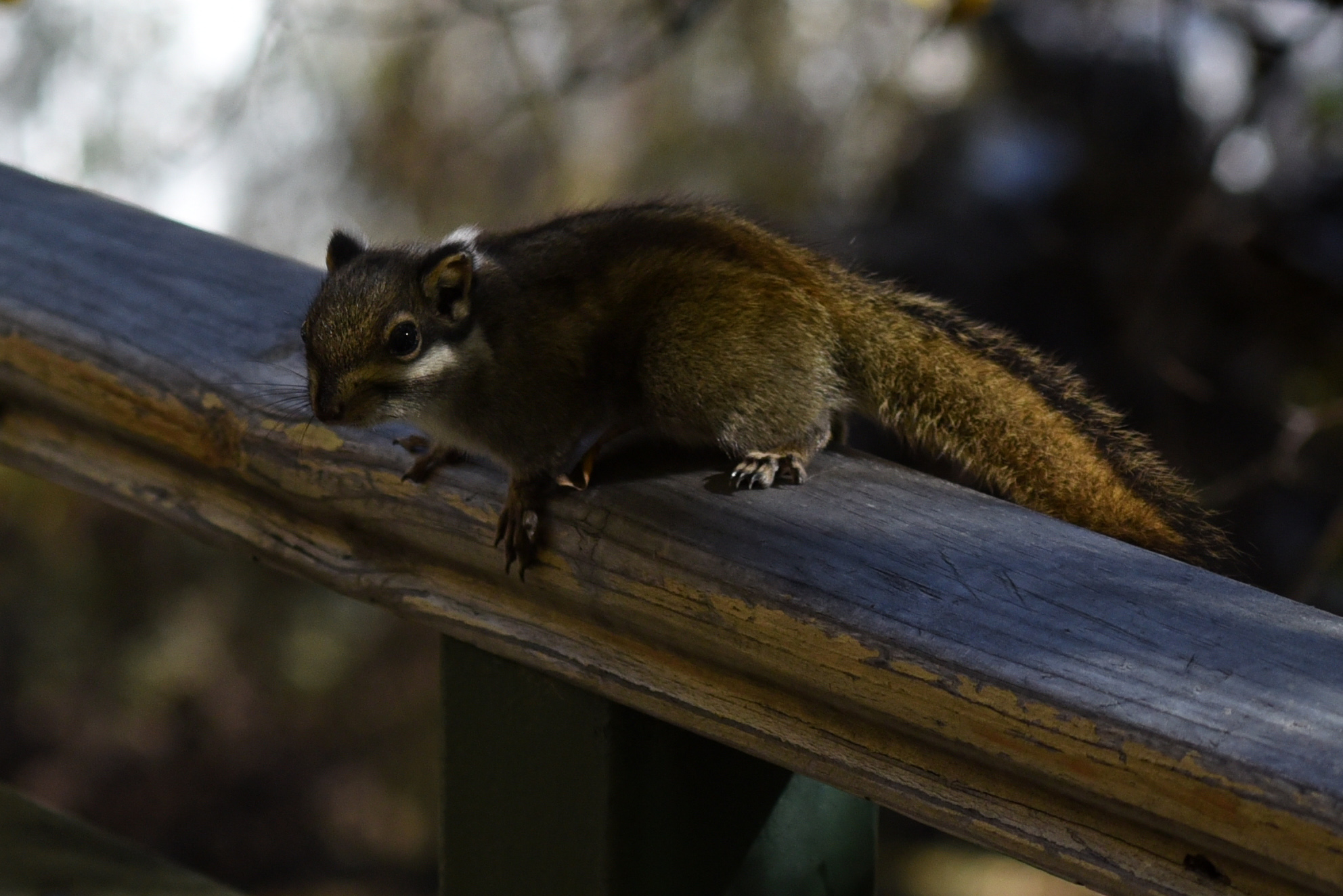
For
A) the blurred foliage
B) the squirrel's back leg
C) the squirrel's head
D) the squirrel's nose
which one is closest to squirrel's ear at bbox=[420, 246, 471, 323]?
the squirrel's head

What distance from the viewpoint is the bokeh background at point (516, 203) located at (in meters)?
5.03

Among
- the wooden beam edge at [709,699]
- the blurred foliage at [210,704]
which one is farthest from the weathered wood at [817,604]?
the blurred foliage at [210,704]

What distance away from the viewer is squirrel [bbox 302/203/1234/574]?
1.70m

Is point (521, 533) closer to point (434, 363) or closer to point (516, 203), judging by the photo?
point (434, 363)

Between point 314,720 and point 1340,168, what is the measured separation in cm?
482

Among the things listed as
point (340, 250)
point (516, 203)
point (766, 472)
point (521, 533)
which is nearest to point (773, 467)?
point (766, 472)

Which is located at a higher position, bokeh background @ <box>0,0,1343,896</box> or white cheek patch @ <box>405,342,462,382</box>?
white cheek patch @ <box>405,342,462,382</box>

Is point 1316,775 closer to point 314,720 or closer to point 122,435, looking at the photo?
point 122,435

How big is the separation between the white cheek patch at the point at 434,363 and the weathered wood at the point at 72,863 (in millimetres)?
634

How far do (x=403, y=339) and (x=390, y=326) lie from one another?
0.9 inches

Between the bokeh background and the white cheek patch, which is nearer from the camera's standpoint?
the white cheek patch

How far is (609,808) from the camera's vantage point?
4.36 feet

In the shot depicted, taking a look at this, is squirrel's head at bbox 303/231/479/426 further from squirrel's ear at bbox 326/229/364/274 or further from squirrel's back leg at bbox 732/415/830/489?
squirrel's back leg at bbox 732/415/830/489

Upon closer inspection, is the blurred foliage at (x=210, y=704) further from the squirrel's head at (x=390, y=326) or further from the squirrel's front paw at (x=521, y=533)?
the squirrel's front paw at (x=521, y=533)
